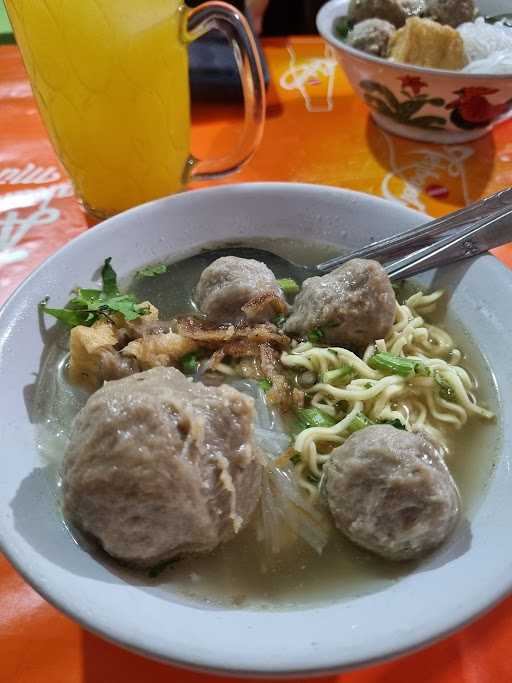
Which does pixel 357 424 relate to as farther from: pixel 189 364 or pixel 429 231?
pixel 429 231

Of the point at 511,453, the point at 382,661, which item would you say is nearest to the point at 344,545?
the point at 382,661

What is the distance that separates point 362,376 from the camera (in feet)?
6.13

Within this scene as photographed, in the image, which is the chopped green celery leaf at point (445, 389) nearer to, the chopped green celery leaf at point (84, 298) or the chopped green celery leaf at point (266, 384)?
the chopped green celery leaf at point (266, 384)

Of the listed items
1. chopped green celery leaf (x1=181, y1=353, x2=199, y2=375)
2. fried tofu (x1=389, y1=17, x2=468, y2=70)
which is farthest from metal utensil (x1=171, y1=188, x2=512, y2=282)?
fried tofu (x1=389, y1=17, x2=468, y2=70)

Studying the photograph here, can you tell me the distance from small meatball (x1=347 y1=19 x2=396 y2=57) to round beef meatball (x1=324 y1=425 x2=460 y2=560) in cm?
249

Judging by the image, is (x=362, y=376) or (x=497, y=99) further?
(x=497, y=99)

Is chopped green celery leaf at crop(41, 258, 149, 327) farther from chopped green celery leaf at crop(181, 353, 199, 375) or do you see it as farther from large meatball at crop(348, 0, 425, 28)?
large meatball at crop(348, 0, 425, 28)

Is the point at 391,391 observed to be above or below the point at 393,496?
below

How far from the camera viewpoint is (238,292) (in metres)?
1.93

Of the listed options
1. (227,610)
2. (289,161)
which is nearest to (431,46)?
(289,161)

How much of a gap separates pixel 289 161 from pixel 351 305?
4.85ft

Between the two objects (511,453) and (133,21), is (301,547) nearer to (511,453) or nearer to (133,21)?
(511,453)

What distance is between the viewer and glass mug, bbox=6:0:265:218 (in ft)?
6.71

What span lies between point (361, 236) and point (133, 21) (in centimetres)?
119
